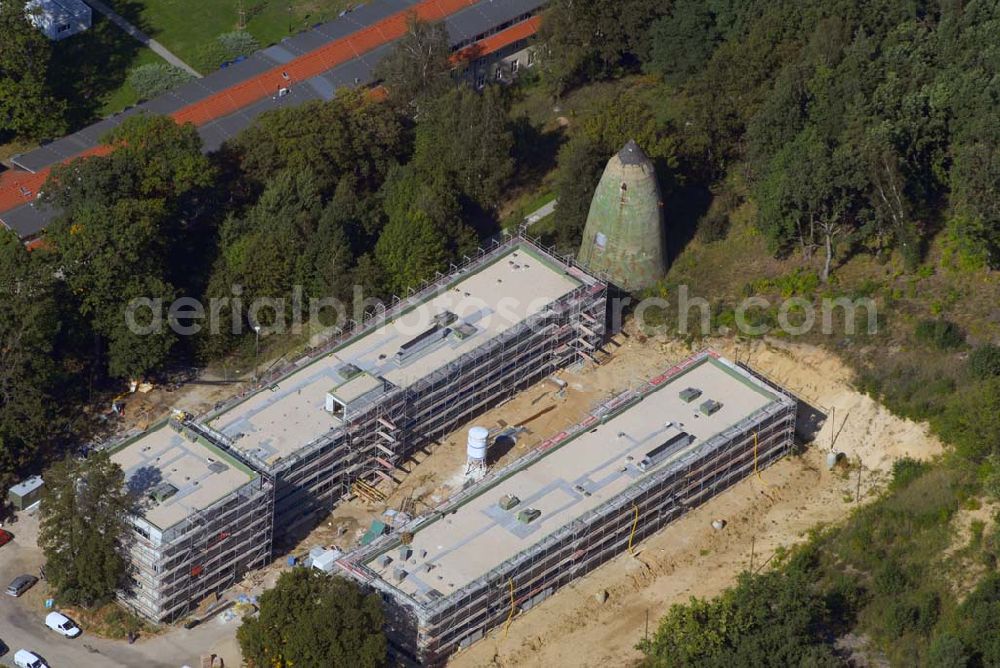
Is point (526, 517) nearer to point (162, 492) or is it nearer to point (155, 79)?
point (162, 492)

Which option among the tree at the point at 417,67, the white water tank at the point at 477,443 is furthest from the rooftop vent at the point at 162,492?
the tree at the point at 417,67

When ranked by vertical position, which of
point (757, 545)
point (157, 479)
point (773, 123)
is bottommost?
point (757, 545)

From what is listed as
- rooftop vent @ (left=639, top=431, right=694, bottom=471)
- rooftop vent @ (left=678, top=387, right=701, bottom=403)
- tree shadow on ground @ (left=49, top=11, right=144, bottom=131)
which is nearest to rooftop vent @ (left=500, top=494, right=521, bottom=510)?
rooftop vent @ (left=639, top=431, right=694, bottom=471)

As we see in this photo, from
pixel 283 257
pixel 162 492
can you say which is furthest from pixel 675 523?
pixel 283 257

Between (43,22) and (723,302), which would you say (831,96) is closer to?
(723,302)

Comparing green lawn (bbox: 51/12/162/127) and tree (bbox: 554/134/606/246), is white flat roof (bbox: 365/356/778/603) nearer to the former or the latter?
tree (bbox: 554/134/606/246)

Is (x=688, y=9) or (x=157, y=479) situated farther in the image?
(x=688, y=9)

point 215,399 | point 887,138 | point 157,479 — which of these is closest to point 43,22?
point 215,399
